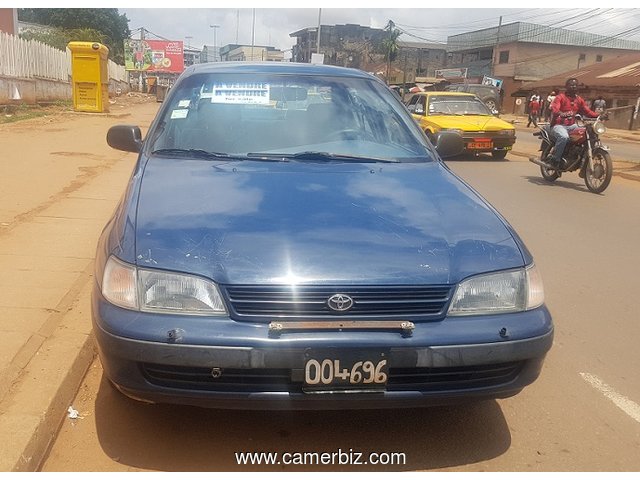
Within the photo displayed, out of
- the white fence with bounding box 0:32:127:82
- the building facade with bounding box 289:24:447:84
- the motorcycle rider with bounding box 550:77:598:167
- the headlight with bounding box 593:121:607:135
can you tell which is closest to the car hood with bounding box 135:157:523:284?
the headlight with bounding box 593:121:607:135

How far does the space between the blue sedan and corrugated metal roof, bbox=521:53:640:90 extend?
35.0 metres

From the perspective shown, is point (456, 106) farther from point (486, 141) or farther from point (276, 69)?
point (276, 69)

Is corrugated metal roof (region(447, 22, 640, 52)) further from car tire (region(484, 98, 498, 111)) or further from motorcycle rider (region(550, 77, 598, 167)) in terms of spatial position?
motorcycle rider (region(550, 77, 598, 167))

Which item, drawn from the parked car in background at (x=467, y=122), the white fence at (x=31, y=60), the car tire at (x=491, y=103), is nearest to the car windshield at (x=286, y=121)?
the parked car in background at (x=467, y=122)

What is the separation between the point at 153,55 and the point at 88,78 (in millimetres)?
44814

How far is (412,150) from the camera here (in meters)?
3.83

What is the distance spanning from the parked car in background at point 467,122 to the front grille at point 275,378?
1105 centimetres

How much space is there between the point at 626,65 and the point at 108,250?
43790 mm

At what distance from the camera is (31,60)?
22.5 meters

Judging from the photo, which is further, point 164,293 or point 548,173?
point 548,173

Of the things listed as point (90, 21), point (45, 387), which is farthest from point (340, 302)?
point (90, 21)

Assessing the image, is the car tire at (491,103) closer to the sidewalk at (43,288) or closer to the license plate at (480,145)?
the license plate at (480,145)

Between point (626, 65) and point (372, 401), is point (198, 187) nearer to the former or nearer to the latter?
point (372, 401)

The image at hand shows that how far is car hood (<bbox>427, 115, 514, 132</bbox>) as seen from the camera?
544 inches
